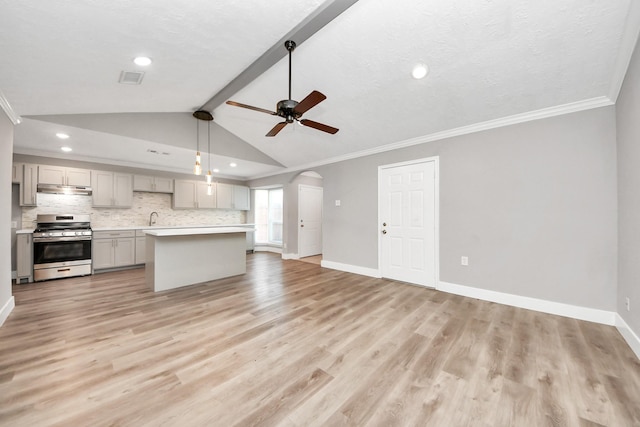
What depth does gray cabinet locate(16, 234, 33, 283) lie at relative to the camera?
4.15 meters

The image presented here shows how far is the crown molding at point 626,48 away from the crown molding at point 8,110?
5.66 metres

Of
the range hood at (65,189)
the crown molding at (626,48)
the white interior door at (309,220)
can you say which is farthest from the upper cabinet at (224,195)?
the crown molding at (626,48)

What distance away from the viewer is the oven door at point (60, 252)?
14.0 feet

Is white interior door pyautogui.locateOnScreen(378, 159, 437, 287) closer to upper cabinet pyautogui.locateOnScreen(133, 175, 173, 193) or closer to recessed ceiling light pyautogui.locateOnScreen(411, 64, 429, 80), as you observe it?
recessed ceiling light pyautogui.locateOnScreen(411, 64, 429, 80)

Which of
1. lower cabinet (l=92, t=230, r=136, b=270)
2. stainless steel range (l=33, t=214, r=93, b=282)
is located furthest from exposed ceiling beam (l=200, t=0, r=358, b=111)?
stainless steel range (l=33, t=214, r=93, b=282)

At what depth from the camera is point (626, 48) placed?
2.07 m

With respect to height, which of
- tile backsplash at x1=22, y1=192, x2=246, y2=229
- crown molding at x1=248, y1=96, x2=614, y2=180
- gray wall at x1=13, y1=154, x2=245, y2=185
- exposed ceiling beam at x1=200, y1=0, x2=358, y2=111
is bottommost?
tile backsplash at x1=22, y1=192, x2=246, y2=229

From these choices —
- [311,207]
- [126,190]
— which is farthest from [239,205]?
[126,190]

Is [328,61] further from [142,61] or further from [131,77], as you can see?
[131,77]

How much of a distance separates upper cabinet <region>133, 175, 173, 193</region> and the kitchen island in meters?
2.34

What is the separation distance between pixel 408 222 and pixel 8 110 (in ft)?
17.7

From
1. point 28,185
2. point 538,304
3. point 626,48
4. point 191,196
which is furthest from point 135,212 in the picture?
point 626,48

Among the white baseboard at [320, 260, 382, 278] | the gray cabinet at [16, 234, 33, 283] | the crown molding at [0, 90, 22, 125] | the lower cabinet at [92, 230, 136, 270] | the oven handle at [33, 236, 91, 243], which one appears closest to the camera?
the crown molding at [0, 90, 22, 125]

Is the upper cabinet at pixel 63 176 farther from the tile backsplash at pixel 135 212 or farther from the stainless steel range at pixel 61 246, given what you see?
the stainless steel range at pixel 61 246
